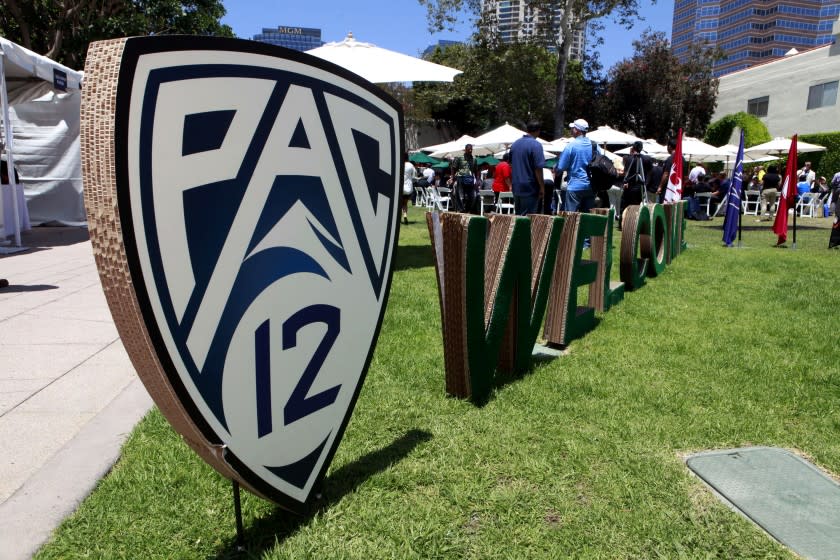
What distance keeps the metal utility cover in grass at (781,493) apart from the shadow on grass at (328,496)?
1.35 meters

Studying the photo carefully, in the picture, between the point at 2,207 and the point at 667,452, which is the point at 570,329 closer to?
the point at 667,452

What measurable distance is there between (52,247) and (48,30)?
520 inches

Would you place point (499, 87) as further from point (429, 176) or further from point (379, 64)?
point (379, 64)

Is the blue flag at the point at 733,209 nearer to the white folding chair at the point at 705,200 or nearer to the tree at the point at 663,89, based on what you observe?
the white folding chair at the point at 705,200

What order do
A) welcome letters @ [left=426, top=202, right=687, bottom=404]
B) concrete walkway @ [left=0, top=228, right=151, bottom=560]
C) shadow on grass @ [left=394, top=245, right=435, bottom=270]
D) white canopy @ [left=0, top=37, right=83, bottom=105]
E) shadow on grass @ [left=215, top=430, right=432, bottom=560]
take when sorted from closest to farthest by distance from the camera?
1. shadow on grass @ [left=215, top=430, right=432, bottom=560]
2. concrete walkway @ [left=0, top=228, right=151, bottom=560]
3. welcome letters @ [left=426, top=202, right=687, bottom=404]
4. shadow on grass @ [left=394, top=245, right=435, bottom=270]
5. white canopy @ [left=0, top=37, right=83, bottom=105]

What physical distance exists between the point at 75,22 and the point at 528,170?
61.8 feet

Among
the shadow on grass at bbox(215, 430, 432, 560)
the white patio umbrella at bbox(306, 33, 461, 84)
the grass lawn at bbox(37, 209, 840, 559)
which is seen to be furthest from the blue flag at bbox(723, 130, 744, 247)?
the shadow on grass at bbox(215, 430, 432, 560)

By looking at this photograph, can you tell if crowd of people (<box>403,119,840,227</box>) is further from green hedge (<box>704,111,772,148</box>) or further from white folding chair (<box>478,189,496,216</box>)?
green hedge (<box>704,111,772,148</box>)

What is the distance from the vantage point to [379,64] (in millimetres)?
7902

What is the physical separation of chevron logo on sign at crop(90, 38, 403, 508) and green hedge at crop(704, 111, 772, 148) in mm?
31992

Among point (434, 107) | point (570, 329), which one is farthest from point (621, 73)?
point (570, 329)

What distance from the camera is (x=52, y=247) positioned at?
10.0 meters

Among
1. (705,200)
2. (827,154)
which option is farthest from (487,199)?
(827,154)

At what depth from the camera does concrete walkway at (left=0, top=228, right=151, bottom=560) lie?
2.36 m
